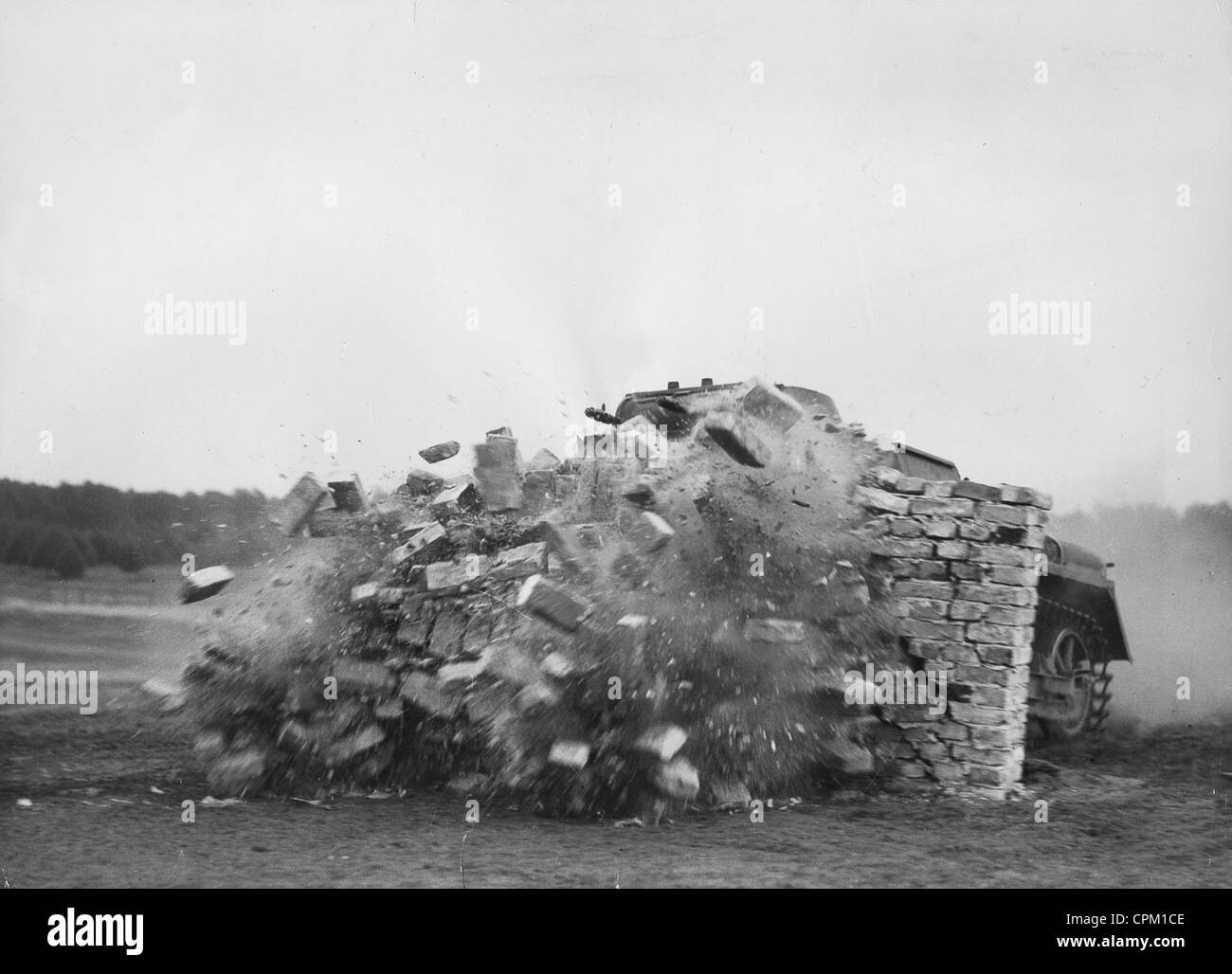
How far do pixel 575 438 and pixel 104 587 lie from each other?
3.29m

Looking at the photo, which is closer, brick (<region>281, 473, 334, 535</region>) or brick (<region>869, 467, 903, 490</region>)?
brick (<region>869, 467, 903, 490</region>)

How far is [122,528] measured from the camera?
19.2ft

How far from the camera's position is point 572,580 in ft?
17.9

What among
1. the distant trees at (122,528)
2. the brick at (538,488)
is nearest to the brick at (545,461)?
the brick at (538,488)

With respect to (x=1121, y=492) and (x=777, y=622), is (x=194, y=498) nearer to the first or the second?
(x=777, y=622)

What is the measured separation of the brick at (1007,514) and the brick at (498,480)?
115 inches

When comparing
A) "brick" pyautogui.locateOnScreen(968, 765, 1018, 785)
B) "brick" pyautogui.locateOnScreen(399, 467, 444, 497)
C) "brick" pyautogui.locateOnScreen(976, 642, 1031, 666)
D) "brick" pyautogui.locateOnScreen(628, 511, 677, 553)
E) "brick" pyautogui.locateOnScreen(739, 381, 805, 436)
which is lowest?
"brick" pyautogui.locateOnScreen(968, 765, 1018, 785)

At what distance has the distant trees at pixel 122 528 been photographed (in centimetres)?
563

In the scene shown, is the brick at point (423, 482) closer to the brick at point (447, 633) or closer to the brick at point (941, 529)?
the brick at point (447, 633)

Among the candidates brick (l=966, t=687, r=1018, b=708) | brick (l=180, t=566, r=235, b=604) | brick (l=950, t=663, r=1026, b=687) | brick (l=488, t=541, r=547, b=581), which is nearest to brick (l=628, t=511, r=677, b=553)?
brick (l=488, t=541, r=547, b=581)

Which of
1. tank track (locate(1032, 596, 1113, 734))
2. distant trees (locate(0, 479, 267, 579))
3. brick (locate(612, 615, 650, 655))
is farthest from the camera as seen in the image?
tank track (locate(1032, 596, 1113, 734))

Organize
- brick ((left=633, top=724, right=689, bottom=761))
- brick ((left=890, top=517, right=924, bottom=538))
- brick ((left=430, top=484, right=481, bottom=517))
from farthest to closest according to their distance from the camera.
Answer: brick ((left=430, top=484, right=481, bottom=517)) → brick ((left=890, top=517, right=924, bottom=538)) → brick ((left=633, top=724, right=689, bottom=761))

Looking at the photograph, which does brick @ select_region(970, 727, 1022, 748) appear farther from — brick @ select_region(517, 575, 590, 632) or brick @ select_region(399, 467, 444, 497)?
brick @ select_region(399, 467, 444, 497)

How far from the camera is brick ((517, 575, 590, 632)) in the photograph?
207 inches
